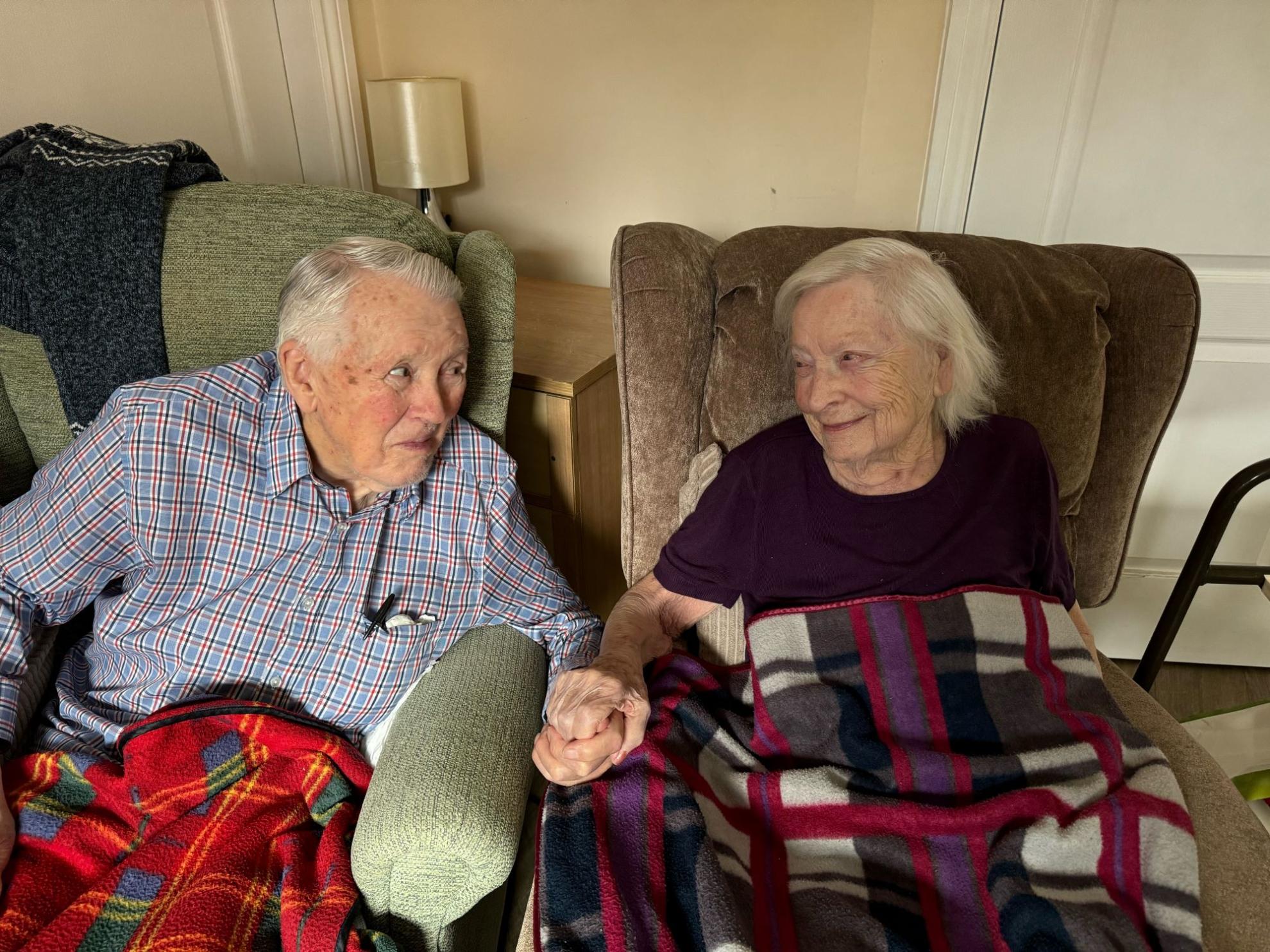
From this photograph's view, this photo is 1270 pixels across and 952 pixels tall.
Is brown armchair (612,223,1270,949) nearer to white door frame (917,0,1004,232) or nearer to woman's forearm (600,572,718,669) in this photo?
woman's forearm (600,572,718,669)

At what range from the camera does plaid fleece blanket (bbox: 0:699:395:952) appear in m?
0.91

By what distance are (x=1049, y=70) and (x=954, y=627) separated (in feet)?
4.15

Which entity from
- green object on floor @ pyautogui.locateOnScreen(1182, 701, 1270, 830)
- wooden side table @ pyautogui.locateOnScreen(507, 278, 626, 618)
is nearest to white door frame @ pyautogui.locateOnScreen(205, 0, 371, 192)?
wooden side table @ pyautogui.locateOnScreen(507, 278, 626, 618)

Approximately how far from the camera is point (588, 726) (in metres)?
0.93

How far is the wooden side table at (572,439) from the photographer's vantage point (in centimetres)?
154

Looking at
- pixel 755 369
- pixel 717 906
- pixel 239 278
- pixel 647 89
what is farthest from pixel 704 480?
pixel 647 89

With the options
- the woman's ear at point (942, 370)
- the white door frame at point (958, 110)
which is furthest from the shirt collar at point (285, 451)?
the white door frame at point (958, 110)

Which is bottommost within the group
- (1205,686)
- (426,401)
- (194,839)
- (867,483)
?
(1205,686)

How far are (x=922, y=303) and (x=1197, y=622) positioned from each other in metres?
1.58

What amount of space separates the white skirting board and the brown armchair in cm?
100

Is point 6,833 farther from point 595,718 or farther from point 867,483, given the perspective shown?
point 867,483

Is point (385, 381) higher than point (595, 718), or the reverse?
point (385, 381)

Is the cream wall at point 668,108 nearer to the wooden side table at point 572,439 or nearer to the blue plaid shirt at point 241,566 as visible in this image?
the wooden side table at point 572,439

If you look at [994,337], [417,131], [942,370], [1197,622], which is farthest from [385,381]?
[1197,622]
